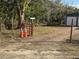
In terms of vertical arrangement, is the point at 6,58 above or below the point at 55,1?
below

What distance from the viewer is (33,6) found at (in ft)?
114

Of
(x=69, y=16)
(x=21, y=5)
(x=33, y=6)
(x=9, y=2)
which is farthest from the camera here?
(x=69, y=16)

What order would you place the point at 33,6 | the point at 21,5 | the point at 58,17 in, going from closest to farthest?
the point at 21,5 < the point at 33,6 < the point at 58,17

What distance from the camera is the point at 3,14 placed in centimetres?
3303

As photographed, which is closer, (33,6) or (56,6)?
(33,6)

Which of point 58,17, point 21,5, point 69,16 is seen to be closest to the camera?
point 21,5

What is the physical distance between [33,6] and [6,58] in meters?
24.2

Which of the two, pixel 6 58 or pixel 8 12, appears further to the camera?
pixel 8 12

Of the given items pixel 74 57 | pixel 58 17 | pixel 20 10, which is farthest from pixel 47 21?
pixel 74 57

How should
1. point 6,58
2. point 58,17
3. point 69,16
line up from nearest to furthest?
point 6,58, point 69,16, point 58,17

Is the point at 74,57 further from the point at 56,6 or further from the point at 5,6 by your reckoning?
the point at 56,6

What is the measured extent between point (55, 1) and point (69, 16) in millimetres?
11105

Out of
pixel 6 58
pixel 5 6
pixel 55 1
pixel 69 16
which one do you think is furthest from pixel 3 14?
pixel 69 16

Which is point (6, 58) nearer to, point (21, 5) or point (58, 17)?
point (21, 5)
